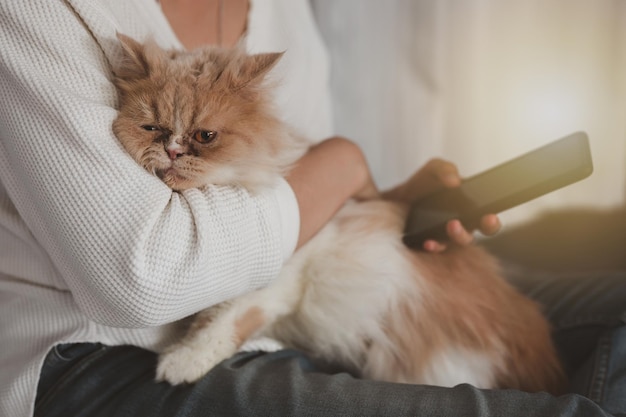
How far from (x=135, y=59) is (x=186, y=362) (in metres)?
0.59

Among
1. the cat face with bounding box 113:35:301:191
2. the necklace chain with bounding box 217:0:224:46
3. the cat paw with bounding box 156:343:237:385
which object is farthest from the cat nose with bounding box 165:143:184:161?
the necklace chain with bounding box 217:0:224:46

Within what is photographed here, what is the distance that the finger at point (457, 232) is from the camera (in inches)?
53.1

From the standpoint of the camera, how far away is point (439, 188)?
1498 millimetres

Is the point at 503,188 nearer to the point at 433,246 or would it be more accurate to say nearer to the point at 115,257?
the point at 433,246

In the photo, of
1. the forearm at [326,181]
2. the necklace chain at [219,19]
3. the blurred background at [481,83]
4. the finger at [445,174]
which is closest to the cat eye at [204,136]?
the forearm at [326,181]

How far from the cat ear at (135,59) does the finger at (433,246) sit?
74cm

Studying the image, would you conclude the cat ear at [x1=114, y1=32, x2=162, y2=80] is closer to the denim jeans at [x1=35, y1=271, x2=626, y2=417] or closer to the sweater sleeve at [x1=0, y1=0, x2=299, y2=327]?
the sweater sleeve at [x1=0, y1=0, x2=299, y2=327]

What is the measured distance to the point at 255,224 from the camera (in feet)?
3.57

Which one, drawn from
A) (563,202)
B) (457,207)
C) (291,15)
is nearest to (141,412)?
(457,207)

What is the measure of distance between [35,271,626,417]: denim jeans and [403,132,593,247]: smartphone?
15.6 inches

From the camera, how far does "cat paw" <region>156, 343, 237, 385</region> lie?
3.67ft

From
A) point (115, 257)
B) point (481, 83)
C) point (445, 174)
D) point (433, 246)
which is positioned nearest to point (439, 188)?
point (445, 174)

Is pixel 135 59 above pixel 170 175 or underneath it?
above

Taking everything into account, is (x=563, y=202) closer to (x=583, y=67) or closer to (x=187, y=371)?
(x=583, y=67)
